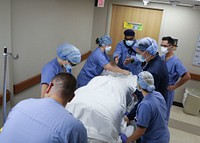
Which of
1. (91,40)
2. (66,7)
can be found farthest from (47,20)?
(91,40)

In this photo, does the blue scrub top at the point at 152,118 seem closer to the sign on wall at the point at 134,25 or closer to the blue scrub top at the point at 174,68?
the blue scrub top at the point at 174,68

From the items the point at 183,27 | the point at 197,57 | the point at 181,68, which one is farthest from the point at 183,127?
the point at 183,27

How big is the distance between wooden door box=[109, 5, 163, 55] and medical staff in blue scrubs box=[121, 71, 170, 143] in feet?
8.33

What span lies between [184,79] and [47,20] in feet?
6.15

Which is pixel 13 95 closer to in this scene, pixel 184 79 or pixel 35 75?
pixel 35 75

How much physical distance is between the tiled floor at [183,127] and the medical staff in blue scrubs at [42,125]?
7.73 feet

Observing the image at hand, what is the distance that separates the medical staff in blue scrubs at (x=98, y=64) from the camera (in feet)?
8.98

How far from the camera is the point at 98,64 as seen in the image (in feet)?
9.23

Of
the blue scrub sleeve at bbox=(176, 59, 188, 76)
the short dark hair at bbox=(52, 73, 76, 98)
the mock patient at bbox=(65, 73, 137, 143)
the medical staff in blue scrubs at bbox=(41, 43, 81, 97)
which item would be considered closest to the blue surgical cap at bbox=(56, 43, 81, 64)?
the medical staff in blue scrubs at bbox=(41, 43, 81, 97)

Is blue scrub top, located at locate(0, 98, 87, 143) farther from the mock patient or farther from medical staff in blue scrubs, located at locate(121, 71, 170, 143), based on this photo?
medical staff in blue scrubs, located at locate(121, 71, 170, 143)

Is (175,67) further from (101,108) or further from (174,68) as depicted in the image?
(101,108)

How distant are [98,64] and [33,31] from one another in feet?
2.84

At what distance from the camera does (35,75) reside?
2.83 meters

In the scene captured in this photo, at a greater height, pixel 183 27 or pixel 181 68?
pixel 183 27
